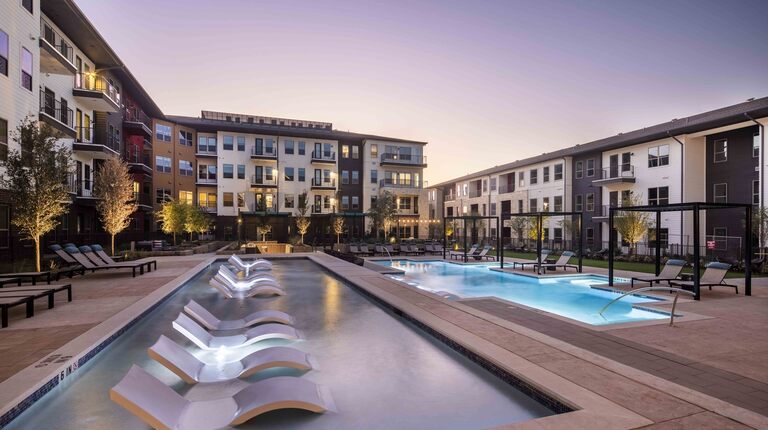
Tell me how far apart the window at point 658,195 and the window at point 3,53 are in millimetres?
35192

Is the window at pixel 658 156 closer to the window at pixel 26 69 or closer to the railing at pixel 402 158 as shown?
the railing at pixel 402 158

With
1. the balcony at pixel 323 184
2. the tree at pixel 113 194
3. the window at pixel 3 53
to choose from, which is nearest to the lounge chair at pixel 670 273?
the tree at pixel 113 194

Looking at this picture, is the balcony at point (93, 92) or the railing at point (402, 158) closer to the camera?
the balcony at point (93, 92)

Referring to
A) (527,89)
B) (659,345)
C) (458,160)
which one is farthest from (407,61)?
(458,160)

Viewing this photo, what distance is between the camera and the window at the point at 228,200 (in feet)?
131

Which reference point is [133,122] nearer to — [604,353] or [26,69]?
[26,69]

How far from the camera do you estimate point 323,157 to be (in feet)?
141

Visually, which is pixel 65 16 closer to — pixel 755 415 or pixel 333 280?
pixel 333 280

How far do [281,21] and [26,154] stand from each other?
11285 mm

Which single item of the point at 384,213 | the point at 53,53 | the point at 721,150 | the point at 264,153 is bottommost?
the point at 384,213

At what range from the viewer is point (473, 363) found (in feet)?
17.5

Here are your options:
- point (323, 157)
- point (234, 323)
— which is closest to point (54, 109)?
point (234, 323)

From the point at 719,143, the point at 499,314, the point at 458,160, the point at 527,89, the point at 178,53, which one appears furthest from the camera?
the point at 458,160

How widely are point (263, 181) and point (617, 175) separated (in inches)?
1297
